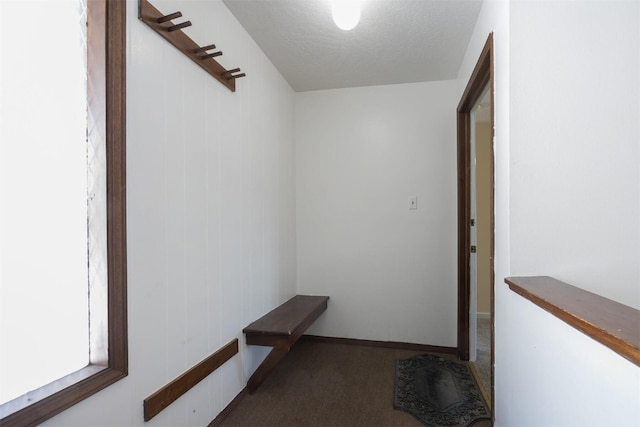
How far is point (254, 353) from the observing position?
7.06ft

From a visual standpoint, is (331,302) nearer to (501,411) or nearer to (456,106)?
(501,411)

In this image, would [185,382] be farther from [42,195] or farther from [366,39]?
[366,39]

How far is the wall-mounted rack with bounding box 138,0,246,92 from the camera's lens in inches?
48.2

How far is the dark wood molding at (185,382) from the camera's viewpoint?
1.24 m

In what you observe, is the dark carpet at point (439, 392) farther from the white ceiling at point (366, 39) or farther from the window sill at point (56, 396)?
the white ceiling at point (366, 39)

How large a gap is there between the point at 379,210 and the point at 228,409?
1.85 metres

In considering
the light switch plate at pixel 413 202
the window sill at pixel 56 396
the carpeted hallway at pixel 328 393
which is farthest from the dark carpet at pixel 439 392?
the window sill at pixel 56 396

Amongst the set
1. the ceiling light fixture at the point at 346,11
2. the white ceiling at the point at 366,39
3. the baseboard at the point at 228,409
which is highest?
the white ceiling at the point at 366,39

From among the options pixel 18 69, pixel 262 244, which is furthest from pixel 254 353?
pixel 18 69

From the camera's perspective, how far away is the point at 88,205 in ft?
3.50

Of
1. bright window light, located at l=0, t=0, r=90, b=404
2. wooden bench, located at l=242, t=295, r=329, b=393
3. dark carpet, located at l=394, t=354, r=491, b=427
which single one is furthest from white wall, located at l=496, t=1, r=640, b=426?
bright window light, located at l=0, t=0, r=90, b=404

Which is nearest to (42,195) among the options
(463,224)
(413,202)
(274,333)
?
(274,333)

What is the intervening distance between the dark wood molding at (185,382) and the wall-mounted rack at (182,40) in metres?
1.42

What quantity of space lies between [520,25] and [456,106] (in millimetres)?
1389
